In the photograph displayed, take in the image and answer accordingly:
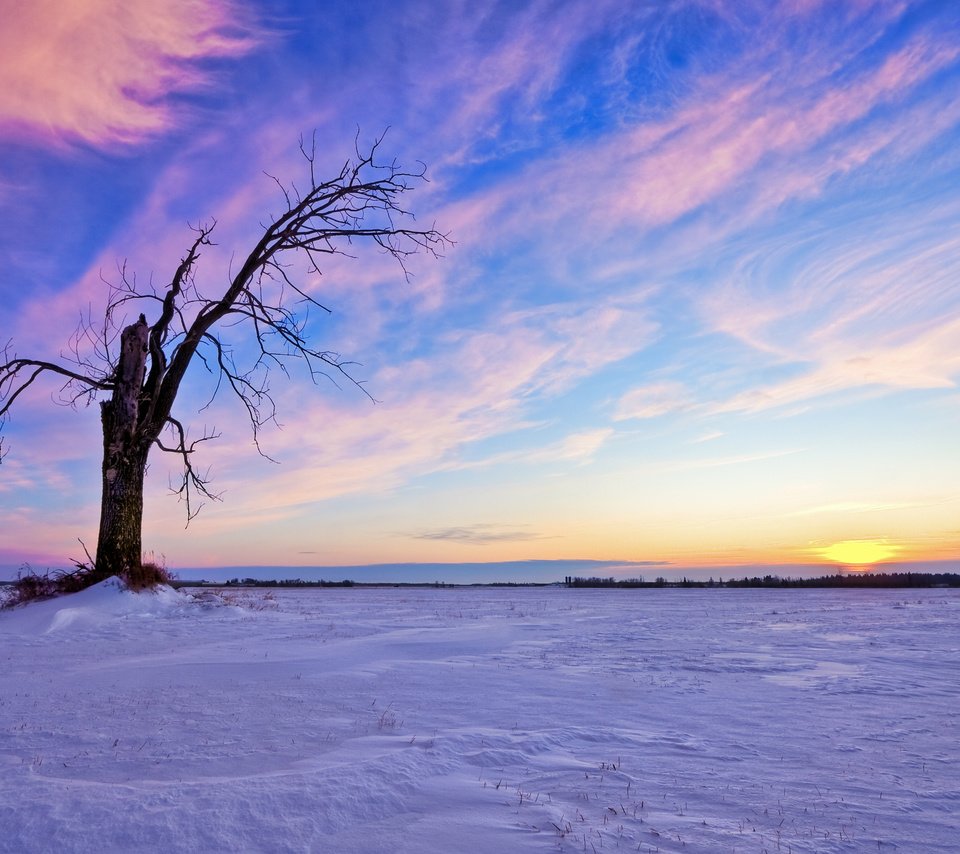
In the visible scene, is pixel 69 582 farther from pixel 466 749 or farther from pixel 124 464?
pixel 466 749

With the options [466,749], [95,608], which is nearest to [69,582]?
[95,608]

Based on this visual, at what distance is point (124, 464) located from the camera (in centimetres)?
1338

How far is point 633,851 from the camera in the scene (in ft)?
9.04

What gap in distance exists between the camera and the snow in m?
2.88

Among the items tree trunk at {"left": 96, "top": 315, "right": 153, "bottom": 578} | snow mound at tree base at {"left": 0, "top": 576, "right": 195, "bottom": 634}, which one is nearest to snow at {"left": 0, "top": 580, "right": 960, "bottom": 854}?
snow mound at tree base at {"left": 0, "top": 576, "right": 195, "bottom": 634}

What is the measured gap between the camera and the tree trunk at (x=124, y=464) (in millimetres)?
13039

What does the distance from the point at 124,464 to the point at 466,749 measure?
1168 cm

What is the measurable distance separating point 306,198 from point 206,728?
1254 cm

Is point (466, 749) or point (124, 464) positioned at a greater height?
point (124, 464)

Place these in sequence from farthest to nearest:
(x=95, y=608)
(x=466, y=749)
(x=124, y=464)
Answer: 1. (x=124, y=464)
2. (x=95, y=608)
3. (x=466, y=749)

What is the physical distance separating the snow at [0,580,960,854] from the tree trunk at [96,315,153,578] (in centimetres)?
418

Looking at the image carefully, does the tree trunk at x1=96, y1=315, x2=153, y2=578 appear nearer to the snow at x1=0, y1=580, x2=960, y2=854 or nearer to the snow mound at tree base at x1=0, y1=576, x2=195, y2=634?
the snow mound at tree base at x1=0, y1=576, x2=195, y2=634

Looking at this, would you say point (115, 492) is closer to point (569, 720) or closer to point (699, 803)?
point (569, 720)

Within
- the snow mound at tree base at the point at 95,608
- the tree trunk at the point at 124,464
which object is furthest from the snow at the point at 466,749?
the tree trunk at the point at 124,464
